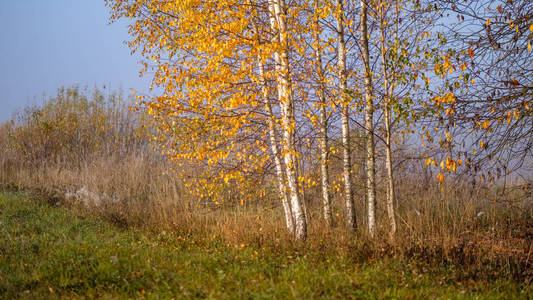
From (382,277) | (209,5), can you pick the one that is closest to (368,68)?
(209,5)

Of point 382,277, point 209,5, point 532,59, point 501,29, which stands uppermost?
point 209,5

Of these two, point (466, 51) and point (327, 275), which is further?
point (466, 51)

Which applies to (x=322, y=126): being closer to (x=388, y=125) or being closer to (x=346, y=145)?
(x=346, y=145)

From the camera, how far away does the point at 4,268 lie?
245 inches

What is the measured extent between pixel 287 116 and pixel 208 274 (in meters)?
3.18

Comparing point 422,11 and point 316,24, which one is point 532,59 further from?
point 316,24

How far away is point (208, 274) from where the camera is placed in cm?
559

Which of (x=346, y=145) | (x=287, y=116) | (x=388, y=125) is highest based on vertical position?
(x=287, y=116)

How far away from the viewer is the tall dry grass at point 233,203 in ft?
22.2

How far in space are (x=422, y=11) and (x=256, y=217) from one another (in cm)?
539

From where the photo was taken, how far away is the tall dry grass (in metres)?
6.77

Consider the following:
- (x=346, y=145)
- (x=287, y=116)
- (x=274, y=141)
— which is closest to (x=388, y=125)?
(x=346, y=145)

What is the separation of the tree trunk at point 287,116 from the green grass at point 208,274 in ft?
2.71

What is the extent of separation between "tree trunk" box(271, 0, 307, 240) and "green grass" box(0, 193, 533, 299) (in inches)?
32.5
